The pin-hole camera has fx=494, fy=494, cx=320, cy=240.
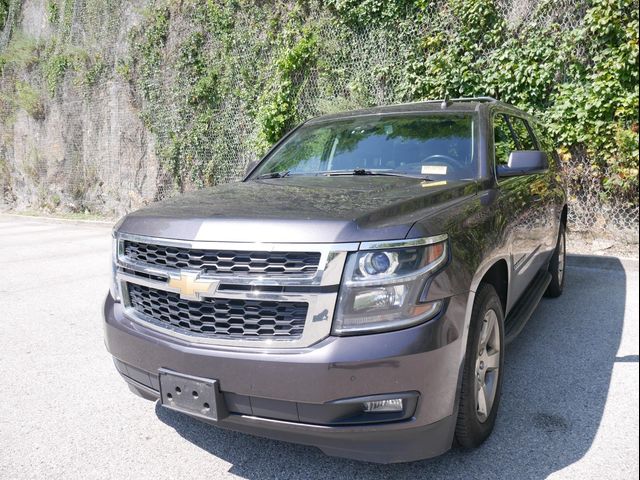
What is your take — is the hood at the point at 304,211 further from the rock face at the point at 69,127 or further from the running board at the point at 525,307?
the rock face at the point at 69,127

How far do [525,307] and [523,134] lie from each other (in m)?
1.60

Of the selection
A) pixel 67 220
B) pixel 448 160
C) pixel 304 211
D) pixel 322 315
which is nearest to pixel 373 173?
pixel 448 160

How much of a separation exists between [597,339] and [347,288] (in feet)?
9.12

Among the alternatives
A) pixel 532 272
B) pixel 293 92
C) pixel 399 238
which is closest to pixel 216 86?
pixel 293 92

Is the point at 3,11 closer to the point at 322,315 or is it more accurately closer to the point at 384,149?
the point at 384,149

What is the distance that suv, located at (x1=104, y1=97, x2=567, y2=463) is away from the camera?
1.86m

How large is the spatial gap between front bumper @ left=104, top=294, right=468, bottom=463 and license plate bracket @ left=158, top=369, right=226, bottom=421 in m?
0.03

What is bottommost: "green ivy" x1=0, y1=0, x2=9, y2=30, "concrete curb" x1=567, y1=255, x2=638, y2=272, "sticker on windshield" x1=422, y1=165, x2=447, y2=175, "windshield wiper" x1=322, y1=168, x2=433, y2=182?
"concrete curb" x1=567, y1=255, x2=638, y2=272

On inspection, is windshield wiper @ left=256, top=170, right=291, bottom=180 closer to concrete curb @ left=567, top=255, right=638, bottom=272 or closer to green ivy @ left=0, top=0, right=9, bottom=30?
concrete curb @ left=567, top=255, right=638, bottom=272

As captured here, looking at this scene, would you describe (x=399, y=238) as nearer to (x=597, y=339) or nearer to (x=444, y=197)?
(x=444, y=197)

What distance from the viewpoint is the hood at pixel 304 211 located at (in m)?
1.92

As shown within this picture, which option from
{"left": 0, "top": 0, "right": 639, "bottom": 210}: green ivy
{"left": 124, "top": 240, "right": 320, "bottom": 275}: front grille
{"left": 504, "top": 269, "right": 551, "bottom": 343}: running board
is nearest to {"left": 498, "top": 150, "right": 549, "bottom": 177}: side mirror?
{"left": 504, "top": 269, "right": 551, "bottom": 343}: running board

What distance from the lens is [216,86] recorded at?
9953 mm

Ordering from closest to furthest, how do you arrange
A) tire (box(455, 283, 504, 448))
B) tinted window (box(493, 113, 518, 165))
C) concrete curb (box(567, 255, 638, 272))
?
tire (box(455, 283, 504, 448)) → tinted window (box(493, 113, 518, 165)) → concrete curb (box(567, 255, 638, 272))
